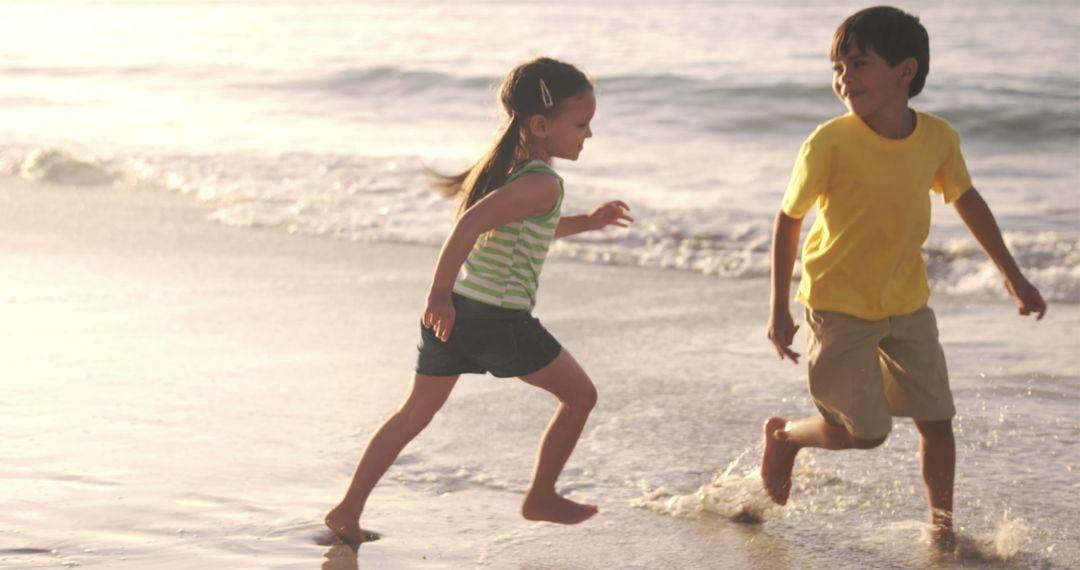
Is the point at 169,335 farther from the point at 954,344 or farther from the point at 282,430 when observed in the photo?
the point at 954,344

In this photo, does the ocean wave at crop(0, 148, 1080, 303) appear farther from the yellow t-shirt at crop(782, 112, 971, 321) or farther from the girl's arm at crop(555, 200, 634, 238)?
the yellow t-shirt at crop(782, 112, 971, 321)

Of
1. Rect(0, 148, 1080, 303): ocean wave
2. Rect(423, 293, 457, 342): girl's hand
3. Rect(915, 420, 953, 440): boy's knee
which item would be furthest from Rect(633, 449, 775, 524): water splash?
Rect(0, 148, 1080, 303): ocean wave

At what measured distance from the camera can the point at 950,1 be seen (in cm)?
3534

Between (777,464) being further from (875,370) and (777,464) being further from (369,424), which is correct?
(369,424)

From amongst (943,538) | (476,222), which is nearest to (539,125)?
(476,222)

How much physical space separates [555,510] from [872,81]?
1.34 metres

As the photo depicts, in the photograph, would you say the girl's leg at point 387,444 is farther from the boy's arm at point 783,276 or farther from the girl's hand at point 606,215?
the boy's arm at point 783,276

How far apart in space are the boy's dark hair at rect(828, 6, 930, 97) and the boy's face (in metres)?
0.01

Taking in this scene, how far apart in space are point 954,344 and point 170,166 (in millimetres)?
7312

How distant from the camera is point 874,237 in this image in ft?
11.4

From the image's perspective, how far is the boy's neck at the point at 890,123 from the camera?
3.49 metres

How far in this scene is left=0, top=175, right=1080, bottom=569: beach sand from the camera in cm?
366

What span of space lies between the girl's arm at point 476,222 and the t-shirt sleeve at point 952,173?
0.98 meters

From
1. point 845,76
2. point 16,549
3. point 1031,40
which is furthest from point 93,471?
point 1031,40
